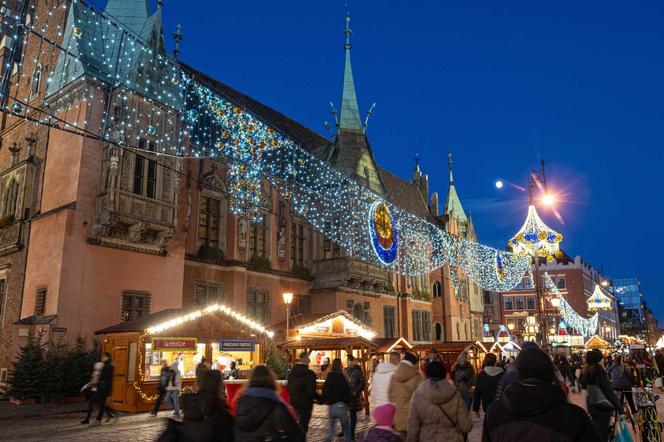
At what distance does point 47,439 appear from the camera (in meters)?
12.0

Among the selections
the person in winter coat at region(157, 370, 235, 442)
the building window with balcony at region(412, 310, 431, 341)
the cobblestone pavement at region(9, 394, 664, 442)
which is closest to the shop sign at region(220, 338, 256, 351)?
the cobblestone pavement at region(9, 394, 664, 442)

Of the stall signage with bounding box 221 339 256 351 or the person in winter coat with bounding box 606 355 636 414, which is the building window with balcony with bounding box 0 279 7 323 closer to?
the stall signage with bounding box 221 339 256 351

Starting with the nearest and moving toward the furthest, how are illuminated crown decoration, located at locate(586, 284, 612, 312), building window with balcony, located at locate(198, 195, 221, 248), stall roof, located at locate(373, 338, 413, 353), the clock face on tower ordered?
1. stall roof, located at locate(373, 338, 413, 353)
2. building window with balcony, located at locate(198, 195, 221, 248)
3. the clock face on tower
4. illuminated crown decoration, located at locate(586, 284, 612, 312)

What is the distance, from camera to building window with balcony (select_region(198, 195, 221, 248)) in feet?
83.8

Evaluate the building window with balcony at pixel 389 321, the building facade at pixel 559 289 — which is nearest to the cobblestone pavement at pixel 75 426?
the building window with balcony at pixel 389 321

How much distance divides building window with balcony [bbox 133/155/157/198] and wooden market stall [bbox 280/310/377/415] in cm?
813

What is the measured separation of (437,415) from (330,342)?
15301 mm

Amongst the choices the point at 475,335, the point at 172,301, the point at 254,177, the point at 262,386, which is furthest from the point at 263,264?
the point at 475,335

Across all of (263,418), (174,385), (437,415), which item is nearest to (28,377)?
(174,385)

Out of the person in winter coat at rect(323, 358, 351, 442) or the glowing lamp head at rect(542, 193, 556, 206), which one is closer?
the person in winter coat at rect(323, 358, 351, 442)

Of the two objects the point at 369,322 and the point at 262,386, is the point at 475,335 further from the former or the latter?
the point at 262,386

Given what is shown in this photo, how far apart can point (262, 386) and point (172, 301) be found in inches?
744

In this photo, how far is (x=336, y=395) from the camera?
982 centimetres

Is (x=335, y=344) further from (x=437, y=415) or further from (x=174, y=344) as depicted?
(x=437, y=415)
